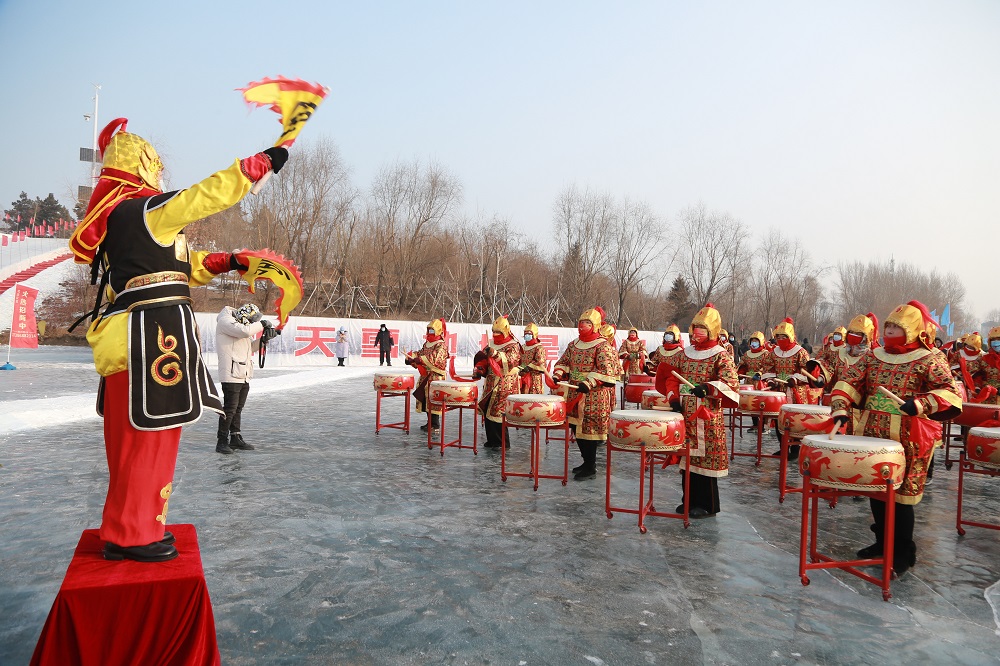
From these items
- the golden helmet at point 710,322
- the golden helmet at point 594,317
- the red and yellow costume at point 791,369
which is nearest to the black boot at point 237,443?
the golden helmet at point 594,317

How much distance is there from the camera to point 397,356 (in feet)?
69.5

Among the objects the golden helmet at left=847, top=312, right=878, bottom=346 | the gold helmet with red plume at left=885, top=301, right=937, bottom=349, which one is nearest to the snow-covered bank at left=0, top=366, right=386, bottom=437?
the gold helmet with red plume at left=885, top=301, right=937, bottom=349

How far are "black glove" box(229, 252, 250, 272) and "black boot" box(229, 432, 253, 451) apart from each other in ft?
15.7

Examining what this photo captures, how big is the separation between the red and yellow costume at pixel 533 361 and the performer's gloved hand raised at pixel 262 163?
4928 millimetres

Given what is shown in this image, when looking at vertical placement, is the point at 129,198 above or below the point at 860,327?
above

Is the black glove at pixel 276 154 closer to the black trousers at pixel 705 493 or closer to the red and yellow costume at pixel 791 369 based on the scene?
the black trousers at pixel 705 493

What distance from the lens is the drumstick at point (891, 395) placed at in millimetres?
3582

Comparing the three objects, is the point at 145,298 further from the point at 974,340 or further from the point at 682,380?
the point at 974,340

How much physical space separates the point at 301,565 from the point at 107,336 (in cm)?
184

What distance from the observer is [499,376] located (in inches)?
295

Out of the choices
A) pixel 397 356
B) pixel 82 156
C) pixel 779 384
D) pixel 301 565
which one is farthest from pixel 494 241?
pixel 301 565

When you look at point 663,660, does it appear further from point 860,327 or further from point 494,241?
point 494,241

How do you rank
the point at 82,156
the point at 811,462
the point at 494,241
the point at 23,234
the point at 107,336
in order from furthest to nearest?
the point at 23,234, the point at 494,241, the point at 82,156, the point at 811,462, the point at 107,336

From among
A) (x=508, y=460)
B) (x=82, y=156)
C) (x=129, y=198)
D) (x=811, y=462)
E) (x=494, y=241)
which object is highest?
(x=82, y=156)
